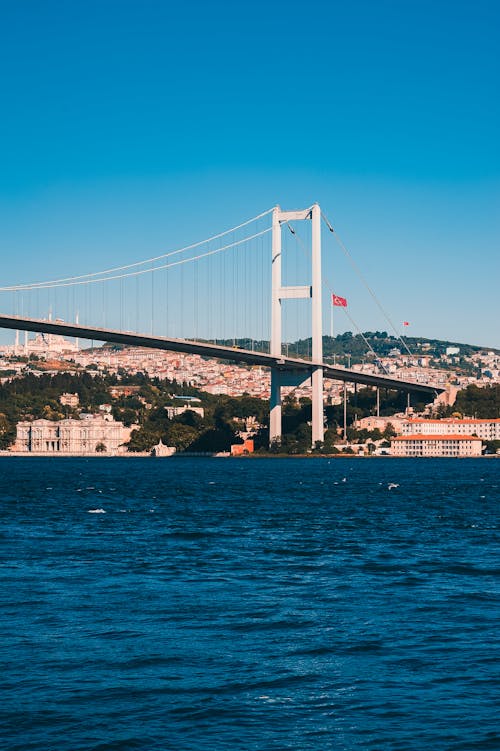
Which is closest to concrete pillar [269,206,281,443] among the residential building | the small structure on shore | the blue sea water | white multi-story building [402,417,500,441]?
white multi-story building [402,417,500,441]

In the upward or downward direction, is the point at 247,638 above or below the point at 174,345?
below

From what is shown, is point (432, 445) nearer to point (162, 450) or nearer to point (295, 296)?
point (162, 450)

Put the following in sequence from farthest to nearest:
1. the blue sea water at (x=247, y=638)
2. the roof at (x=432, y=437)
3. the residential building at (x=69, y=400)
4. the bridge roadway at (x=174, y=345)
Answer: the residential building at (x=69, y=400) < the roof at (x=432, y=437) < the bridge roadway at (x=174, y=345) < the blue sea water at (x=247, y=638)

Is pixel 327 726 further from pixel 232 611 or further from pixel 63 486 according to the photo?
pixel 63 486

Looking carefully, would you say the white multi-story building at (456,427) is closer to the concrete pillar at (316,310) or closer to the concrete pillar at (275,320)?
the concrete pillar at (275,320)

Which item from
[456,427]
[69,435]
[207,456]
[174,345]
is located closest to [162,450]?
[207,456]

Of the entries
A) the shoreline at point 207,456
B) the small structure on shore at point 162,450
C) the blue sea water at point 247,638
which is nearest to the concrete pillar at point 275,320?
the shoreline at point 207,456
